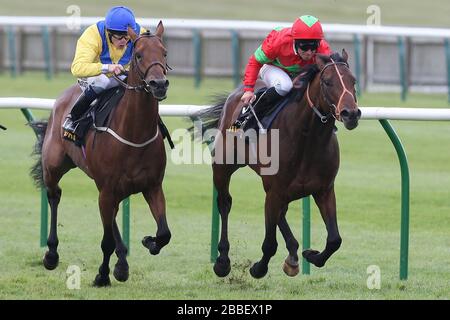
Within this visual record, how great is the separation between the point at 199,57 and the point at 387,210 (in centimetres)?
1155

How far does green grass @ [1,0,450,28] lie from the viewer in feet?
93.7

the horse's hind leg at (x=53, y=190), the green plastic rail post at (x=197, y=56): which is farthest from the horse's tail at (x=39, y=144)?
the green plastic rail post at (x=197, y=56)

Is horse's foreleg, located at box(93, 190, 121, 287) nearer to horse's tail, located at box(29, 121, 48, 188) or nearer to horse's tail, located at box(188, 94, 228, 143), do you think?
horse's tail, located at box(188, 94, 228, 143)

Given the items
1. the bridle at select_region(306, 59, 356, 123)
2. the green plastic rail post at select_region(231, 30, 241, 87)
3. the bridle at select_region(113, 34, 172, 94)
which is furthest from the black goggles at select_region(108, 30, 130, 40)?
the green plastic rail post at select_region(231, 30, 241, 87)

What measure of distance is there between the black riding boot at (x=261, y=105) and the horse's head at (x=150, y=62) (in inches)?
30.5

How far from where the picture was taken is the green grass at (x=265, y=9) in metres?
28.5

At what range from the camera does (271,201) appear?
22.6 ft

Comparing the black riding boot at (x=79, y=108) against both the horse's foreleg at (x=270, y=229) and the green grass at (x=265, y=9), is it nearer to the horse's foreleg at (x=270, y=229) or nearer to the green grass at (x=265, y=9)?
the horse's foreleg at (x=270, y=229)

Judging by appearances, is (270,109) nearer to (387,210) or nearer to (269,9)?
(387,210)

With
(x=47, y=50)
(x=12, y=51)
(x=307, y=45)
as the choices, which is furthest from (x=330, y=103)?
(x=12, y=51)

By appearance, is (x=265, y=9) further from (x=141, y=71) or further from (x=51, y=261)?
(x=141, y=71)

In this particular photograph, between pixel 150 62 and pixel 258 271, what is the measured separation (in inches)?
56.8

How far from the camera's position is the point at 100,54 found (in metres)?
7.30
